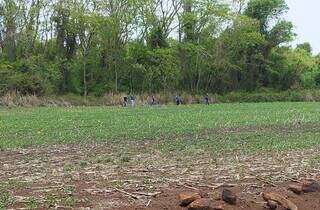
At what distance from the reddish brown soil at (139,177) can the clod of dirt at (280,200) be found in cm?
15

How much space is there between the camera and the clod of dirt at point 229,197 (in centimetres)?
727

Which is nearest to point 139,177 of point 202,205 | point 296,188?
point 202,205

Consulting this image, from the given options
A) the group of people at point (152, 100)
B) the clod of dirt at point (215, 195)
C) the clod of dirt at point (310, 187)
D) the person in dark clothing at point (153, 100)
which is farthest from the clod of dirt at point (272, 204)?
the person in dark clothing at point (153, 100)

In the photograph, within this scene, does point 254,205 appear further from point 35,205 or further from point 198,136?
point 198,136

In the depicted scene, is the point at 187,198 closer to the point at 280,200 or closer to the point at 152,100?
the point at 280,200

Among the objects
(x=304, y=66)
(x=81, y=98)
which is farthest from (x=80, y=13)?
(x=304, y=66)

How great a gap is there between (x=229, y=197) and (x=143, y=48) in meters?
55.2

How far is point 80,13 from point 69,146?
4492cm

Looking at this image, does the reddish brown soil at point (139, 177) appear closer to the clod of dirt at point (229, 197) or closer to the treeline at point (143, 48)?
the clod of dirt at point (229, 197)

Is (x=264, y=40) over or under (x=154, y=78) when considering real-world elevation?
over

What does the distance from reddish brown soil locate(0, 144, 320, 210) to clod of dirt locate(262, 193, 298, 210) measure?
145 mm

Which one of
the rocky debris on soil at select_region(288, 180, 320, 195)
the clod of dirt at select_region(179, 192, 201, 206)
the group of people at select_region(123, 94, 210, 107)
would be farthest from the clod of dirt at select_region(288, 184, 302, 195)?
the group of people at select_region(123, 94, 210, 107)

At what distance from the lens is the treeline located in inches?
2255

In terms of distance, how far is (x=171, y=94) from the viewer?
60406 millimetres
